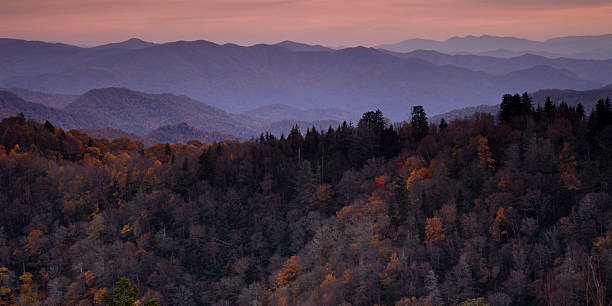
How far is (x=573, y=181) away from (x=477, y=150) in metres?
20.2

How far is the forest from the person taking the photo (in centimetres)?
7888

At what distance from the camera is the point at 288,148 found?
133250 mm

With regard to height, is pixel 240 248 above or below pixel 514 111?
below

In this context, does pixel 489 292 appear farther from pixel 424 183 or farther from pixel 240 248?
pixel 240 248

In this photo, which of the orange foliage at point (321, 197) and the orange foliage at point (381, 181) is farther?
the orange foliage at point (321, 197)

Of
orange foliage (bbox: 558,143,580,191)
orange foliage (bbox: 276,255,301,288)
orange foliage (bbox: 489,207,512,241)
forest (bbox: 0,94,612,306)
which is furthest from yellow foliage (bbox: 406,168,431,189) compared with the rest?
orange foliage (bbox: 276,255,301,288)

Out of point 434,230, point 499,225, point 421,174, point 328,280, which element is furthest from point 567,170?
point 328,280

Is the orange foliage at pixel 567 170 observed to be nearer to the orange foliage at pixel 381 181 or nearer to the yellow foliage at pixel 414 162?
the yellow foliage at pixel 414 162

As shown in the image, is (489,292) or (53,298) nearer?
(489,292)

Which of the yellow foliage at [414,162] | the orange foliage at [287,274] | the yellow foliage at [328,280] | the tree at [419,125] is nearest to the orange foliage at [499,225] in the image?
the yellow foliage at [414,162]

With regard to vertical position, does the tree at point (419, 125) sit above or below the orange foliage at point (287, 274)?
above

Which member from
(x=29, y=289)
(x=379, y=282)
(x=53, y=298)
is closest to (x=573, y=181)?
(x=379, y=282)

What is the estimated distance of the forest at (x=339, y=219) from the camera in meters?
78.9

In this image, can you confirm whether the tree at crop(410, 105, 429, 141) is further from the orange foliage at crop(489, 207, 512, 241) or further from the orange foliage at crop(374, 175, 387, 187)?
the orange foliage at crop(489, 207, 512, 241)
